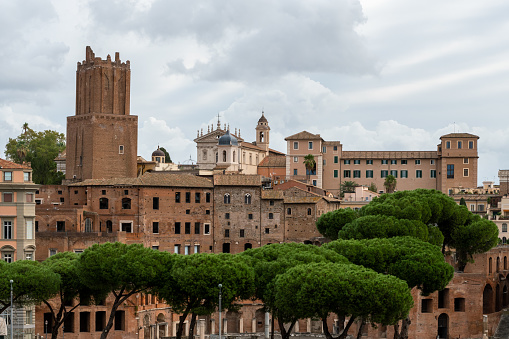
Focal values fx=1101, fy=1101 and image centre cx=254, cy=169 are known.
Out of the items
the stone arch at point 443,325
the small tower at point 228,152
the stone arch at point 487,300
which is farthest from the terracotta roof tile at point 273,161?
the stone arch at point 443,325

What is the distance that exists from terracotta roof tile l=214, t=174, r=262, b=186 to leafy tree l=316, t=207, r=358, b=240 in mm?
12464

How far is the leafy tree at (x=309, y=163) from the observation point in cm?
12715

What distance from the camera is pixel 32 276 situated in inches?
2446

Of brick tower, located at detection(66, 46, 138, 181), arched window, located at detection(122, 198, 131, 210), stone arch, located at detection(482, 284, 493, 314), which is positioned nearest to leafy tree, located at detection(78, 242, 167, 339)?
stone arch, located at detection(482, 284, 493, 314)

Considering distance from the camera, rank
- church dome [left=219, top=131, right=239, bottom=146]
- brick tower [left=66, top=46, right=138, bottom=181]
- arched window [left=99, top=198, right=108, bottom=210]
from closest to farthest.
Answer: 1. arched window [left=99, top=198, right=108, bottom=210]
2. brick tower [left=66, top=46, right=138, bottom=181]
3. church dome [left=219, top=131, right=239, bottom=146]

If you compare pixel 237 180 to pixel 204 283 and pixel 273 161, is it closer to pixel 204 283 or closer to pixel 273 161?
pixel 273 161

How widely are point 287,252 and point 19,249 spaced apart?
72.6 ft

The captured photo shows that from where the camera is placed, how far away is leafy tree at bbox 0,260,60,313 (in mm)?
61844

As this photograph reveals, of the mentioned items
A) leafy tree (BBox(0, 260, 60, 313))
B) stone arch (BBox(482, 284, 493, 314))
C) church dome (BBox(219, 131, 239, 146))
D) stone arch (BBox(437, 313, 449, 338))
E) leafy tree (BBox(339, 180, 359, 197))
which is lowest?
stone arch (BBox(437, 313, 449, 338))

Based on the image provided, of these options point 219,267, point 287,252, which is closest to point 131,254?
point 219,267

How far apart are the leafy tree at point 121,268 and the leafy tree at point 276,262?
5362mm

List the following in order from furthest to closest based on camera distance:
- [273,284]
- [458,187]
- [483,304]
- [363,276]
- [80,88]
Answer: [458,187]
[80,88]
[483,304]
[273,284]
[363,276]

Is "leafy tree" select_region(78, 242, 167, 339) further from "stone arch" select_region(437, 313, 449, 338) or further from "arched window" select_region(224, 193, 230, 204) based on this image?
"arched window" select_region(224, 193, 230, 204)

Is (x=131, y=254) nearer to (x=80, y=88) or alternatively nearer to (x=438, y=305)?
(x=438, y=305)
